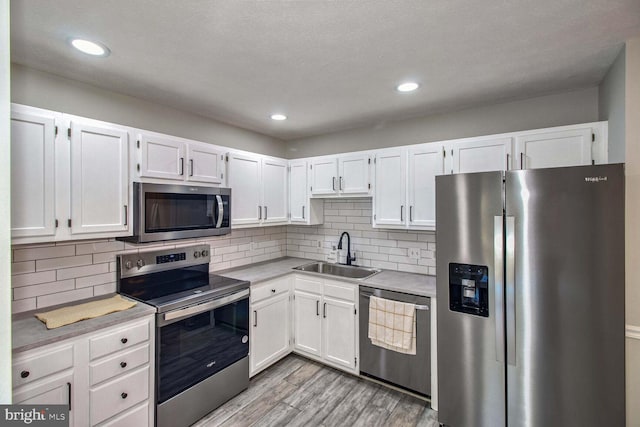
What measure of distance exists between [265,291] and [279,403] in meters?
0.95

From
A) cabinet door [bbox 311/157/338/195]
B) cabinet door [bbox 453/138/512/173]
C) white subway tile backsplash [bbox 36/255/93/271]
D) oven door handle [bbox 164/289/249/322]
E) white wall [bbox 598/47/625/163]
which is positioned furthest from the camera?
cabinet door [bbox 311/157/338/195]

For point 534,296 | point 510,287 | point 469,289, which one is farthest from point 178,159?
point 534,296

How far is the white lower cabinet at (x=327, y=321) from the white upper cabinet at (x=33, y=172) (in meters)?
2.13

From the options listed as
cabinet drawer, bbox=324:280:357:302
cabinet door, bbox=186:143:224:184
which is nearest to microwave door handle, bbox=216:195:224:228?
cabinet door, bbox=186:143:224:184

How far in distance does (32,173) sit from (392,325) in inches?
107

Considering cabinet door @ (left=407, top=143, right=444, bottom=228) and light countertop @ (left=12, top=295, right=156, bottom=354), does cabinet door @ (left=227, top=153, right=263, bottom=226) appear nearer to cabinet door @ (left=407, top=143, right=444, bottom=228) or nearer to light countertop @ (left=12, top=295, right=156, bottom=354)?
light countertop @ (left=12, top=295, right=156, bottom=354)

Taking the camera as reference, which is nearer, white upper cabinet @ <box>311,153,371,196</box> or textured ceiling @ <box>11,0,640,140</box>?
textured ceiling @ <box>11,0,640,140</box>

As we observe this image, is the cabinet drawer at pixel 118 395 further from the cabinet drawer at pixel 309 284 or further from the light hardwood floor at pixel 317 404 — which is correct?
the cabinet drawer at pixel 309 284

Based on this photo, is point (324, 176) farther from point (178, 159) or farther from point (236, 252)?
point (178, 159)

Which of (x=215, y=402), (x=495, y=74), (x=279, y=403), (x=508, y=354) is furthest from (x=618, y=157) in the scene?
(x=215, y=402)

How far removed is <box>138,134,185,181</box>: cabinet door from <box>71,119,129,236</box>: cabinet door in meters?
0.12

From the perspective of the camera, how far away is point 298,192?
3.58 metres

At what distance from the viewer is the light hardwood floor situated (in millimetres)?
2309

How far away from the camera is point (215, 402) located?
2.41m
